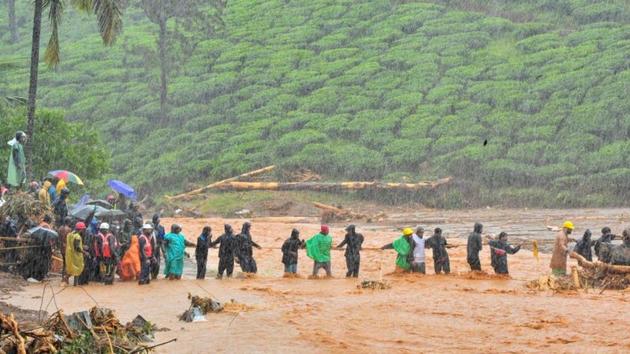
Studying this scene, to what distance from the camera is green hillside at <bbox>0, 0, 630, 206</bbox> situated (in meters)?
42.8

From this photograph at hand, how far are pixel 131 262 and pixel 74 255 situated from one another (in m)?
1.29

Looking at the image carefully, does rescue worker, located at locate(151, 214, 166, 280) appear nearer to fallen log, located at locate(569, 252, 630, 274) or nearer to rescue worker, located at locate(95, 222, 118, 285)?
rescue worker, located at locate(95, 222, 118, 285)

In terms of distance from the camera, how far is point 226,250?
20.0 m

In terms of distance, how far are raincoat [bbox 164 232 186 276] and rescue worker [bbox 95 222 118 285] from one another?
1.05 meters

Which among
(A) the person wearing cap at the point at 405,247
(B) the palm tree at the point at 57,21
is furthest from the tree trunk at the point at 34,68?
(A) the person wearing cap at the point at 405,247

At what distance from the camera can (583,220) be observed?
1291 inches

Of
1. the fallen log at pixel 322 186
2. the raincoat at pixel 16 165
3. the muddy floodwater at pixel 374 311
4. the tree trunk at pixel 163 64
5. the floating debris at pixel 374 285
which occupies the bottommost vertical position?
the muddy floodwater at pixel 374 311

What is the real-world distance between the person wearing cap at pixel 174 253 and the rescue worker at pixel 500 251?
5970 mm

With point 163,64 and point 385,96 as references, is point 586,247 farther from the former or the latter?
point 163,64

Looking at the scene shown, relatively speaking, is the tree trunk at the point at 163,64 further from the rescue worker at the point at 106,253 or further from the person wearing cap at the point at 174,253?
the rescue worker at the point at 106,253

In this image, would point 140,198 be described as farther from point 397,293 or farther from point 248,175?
point 397,293

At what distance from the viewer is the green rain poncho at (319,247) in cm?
1989

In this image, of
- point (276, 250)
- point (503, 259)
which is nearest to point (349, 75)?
point (276, 250)

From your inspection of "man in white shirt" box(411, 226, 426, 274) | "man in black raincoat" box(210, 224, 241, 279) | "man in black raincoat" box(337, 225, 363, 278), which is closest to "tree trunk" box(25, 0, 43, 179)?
"man in black raincoat" box(210, 224, 241, 279)
